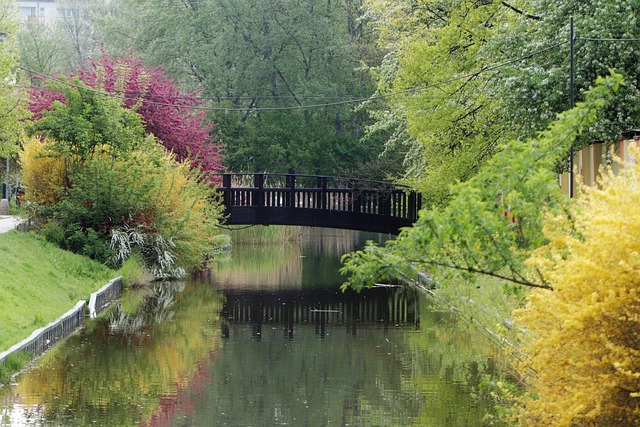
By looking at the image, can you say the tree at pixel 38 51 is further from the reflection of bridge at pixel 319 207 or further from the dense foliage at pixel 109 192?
the dense foliage at pixel 109 192

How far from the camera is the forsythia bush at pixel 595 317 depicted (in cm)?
1082

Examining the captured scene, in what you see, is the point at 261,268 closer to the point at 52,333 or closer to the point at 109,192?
the point at 109,192

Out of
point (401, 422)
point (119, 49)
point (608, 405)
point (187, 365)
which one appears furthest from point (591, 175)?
point (119, 49)

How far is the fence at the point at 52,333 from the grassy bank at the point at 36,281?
176 millimetres

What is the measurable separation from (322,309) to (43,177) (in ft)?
34.4

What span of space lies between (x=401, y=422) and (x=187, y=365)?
586cm

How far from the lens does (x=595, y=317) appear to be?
1091cm

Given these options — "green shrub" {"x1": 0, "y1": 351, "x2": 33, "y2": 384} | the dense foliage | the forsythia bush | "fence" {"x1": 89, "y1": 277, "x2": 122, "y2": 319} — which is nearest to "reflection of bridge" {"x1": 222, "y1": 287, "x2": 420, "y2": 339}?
the dense foliage

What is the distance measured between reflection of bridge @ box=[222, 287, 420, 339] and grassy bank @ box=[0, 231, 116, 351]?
356cm

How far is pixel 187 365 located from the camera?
21125 millimetres

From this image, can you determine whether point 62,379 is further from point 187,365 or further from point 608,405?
point 608,405

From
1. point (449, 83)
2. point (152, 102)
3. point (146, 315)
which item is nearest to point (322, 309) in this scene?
point (146, 315)

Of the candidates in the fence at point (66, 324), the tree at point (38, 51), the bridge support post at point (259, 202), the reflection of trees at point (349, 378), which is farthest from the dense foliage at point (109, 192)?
the tree at point (38, 51)

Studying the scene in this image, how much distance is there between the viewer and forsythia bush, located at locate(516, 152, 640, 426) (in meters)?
10.8
